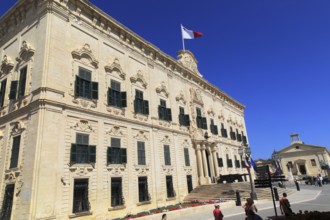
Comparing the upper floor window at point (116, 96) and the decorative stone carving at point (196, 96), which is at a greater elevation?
the decorative stone carving at point (196, 96)

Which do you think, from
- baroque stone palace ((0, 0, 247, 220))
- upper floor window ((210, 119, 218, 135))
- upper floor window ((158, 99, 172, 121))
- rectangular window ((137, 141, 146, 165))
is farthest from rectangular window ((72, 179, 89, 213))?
upper floor window ((210, 119, 218, 135))

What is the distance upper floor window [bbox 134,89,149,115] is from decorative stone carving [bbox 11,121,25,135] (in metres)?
8.36

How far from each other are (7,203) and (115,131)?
25.3 ft

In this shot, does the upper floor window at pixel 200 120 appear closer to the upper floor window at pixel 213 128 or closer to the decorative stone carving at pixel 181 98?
the upper floor window at pixel 213 128

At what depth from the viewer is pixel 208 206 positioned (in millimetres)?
18984

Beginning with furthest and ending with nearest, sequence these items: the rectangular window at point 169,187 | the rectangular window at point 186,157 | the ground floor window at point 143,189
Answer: the rectangular window at point 186,157 → the rectangular window at point 169,187 → the ground floor window at point 143,189

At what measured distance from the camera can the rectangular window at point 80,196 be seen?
48.1 ft

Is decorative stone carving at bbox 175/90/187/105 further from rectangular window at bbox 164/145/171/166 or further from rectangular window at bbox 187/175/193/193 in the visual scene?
rectangular window at bbox 187/175/193/193

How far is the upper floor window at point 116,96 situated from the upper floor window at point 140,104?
1.57 metres

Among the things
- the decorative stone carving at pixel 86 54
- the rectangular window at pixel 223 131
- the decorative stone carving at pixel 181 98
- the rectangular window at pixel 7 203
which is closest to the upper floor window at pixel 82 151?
the rectangular window at pixel 7 203

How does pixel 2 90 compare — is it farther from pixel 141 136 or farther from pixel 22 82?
pixel 141 136

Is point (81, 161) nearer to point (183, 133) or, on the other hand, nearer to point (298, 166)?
point (183, 133)

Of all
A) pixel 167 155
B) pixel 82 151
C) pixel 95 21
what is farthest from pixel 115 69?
pixel 167 155

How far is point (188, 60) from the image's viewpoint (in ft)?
106
